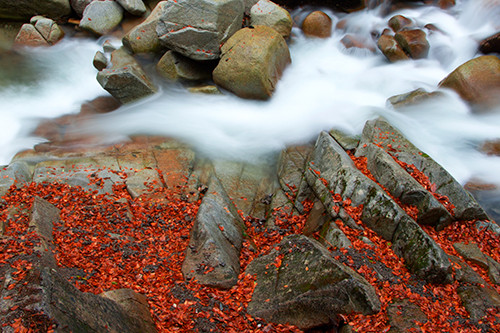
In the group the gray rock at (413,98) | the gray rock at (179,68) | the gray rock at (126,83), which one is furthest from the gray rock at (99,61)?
the gray rock at (413,98)

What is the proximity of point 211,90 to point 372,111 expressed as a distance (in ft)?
21.5

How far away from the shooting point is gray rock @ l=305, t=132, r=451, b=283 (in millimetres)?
7699

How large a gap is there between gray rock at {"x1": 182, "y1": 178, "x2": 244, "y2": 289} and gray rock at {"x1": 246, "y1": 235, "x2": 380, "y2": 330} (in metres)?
0.86

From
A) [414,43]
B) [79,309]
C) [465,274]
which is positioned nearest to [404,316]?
[465,274]

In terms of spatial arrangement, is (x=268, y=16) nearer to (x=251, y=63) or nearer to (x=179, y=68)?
(x=251, y=63)

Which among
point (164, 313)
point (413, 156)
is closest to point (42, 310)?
point (164, 313)

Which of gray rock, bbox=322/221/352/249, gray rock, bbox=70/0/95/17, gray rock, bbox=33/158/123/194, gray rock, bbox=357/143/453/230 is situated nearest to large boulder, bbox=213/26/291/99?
gray rock, bbox=33/158/123/194

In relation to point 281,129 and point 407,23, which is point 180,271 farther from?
point 407,23

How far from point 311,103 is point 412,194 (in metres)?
7.08

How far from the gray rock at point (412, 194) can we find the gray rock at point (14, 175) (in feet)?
32.3

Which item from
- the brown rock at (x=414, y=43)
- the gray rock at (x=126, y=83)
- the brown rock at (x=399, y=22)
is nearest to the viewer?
the gray rock at (x=126, y=83)

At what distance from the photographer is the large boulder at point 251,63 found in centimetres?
1398

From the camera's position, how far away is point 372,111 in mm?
13289

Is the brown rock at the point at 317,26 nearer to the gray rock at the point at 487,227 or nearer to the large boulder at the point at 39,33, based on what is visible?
the gray rock at the point at 487,227
